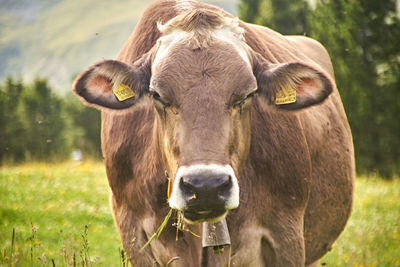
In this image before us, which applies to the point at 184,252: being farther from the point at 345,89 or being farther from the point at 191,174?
the point at 345,89

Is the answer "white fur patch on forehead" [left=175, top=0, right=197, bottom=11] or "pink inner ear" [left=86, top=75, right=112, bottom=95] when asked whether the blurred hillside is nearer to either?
"white fur patch on forehead" [left=175, top=0, right=197, bottom=11]

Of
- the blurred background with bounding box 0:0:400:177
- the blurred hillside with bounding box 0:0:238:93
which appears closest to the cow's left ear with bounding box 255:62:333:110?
the blurred background with bounding box 0:0:400:177

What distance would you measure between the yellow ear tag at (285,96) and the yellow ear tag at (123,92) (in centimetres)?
109

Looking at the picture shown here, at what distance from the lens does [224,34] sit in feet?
13.5

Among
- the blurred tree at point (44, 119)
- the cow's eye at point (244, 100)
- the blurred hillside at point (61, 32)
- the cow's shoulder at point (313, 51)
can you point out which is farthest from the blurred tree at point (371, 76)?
the blurred hillside at point (61, 32)

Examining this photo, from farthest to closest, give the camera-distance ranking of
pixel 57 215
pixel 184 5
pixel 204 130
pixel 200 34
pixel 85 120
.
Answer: pixel 85 120 → pixel 57 215 → pixel 184 5 → pixel 200 34 → pixel 204 130

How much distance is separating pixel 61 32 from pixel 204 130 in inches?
5996

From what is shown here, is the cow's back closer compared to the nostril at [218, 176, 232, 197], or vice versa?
the nostril at [218, 176, 232, 197]

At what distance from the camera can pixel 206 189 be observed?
3191 mm

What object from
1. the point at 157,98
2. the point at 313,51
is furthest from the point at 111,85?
the point at 313,51

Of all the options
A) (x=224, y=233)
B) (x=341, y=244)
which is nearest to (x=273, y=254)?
(x=224, y=233)

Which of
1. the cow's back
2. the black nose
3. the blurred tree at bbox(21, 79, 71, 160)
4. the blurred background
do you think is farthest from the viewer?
the blurred tree at bbox(21, 79, 71, 160)

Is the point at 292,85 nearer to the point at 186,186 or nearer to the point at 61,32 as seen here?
the point at 186,186

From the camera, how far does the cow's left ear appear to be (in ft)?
13.6
